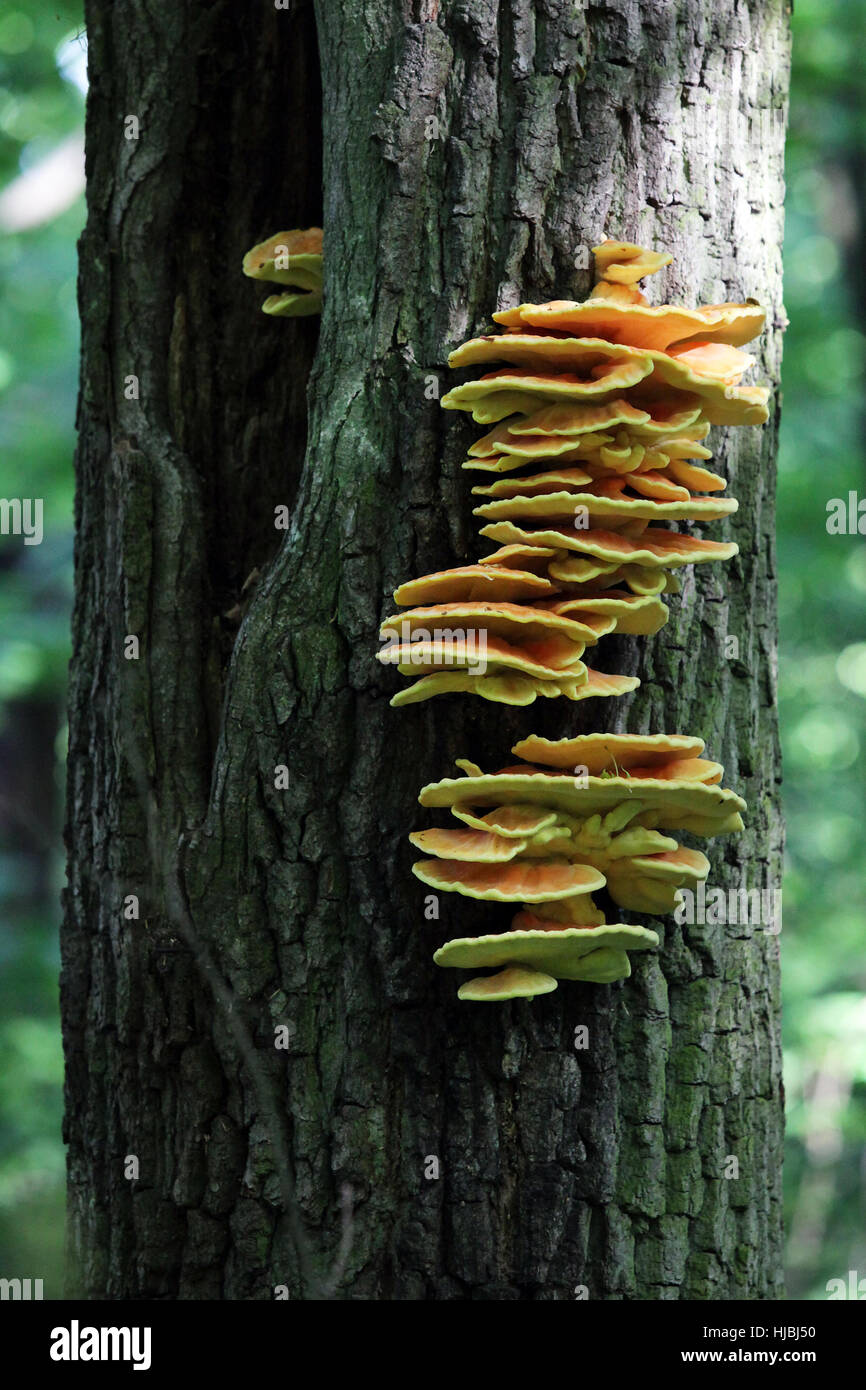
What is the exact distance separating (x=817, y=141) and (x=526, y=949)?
911 cm

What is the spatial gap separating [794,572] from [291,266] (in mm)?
7814

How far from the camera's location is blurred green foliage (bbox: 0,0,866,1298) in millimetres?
9016

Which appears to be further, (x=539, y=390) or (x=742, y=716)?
(x=742, y=716)

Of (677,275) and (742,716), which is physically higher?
(677,275)

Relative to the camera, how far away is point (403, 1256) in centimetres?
254

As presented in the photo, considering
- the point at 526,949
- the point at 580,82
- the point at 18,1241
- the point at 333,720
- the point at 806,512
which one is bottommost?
the point at 18,1241

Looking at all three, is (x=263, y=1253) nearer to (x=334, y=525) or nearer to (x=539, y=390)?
(x=334, y=525)

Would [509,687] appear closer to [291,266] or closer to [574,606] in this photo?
[574,606]

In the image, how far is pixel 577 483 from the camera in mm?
2363

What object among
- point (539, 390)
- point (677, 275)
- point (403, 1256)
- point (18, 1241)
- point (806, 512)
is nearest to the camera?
point (539, 390)

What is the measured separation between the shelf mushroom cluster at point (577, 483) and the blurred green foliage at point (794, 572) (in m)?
5.77

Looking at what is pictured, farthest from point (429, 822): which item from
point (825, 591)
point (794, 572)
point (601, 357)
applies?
point (825, 591)

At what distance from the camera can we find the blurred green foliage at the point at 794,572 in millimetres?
9016

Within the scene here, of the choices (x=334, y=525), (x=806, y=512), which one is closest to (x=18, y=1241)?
(x=334, y=525)
